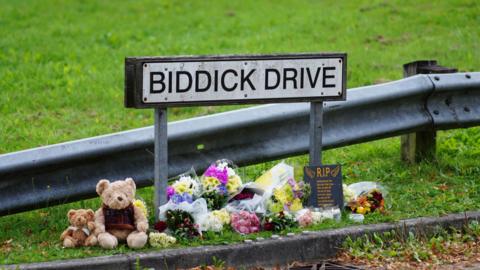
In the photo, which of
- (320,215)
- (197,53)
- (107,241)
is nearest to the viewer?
(107,241)

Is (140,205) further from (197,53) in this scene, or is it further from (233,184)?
(197,53)

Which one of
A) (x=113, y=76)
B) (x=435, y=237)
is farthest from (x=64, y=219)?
(x=113, y=76)

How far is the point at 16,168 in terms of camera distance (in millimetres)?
6363

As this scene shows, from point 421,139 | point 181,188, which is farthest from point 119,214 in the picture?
point 421,139

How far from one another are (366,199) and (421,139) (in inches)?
58.6

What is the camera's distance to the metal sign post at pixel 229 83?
6.23 meters

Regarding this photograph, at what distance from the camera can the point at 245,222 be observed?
6301 millimetres

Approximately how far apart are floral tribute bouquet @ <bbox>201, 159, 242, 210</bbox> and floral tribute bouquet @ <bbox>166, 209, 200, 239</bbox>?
0.26m

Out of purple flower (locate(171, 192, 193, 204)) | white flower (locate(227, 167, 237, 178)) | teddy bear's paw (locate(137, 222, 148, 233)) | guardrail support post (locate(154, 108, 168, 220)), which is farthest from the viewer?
white flower (locate(227, 167, 237, 178))

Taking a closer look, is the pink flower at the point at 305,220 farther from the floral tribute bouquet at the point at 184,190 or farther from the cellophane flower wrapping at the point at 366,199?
the floral tribute bouquet at the point at 184,190

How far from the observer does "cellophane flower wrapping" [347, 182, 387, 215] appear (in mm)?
6770

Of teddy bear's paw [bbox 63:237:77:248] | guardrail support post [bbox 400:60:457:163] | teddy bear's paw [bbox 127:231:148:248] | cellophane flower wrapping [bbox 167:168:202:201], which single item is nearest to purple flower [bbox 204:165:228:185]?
cellophane flower wrapping [bbox 167:168:202:201]

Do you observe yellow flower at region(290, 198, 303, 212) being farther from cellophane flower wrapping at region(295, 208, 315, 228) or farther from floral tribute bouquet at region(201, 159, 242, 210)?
floral tribute bouquet at region(201, 159, 242, 210)

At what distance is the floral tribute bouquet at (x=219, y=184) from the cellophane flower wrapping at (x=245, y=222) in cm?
17
